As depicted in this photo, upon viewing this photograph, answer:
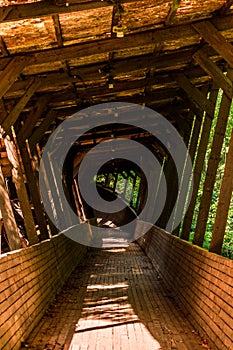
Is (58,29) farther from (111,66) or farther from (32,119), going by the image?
(32,119)

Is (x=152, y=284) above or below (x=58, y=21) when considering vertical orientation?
below

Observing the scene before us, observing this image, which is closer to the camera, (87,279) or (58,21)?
(58,21)

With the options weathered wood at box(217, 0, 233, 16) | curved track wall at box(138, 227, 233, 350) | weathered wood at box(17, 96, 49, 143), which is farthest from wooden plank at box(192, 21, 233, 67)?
weathered wood at box(17, 96, 49, 143)

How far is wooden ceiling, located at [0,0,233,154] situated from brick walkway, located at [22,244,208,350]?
10.7 feet

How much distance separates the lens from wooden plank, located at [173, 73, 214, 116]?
9281 mm

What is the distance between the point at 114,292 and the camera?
9586 mm

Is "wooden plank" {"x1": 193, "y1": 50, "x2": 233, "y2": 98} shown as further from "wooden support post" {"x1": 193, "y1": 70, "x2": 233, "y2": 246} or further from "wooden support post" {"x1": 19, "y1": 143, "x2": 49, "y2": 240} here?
"wooden support post" {"x1": 19, "y1": 143, "x2": 49, "y2": 240}

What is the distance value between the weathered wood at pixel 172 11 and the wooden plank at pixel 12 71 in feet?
6.50

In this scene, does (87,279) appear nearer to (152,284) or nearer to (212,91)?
(152,284)

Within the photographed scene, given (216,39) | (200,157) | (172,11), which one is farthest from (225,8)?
(200,157)

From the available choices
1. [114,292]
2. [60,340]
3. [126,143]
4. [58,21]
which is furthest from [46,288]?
[126,143]

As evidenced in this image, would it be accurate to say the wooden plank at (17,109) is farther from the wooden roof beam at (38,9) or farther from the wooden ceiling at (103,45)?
the wooden roof beam at (38,9)

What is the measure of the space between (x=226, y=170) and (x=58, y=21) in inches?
113

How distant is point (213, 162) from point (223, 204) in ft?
4.80
